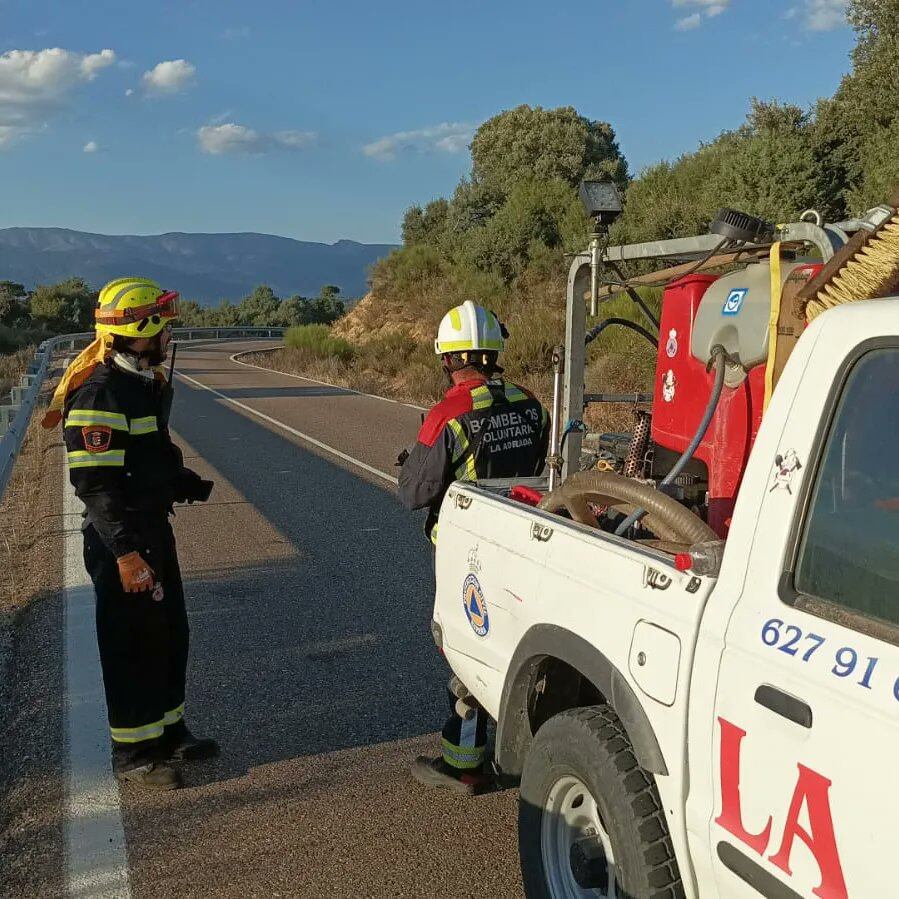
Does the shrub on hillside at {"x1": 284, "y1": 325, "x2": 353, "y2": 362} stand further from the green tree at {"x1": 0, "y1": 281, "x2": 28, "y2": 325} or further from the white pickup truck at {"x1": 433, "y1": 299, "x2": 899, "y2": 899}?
the white pickup truck at {"x1": 433, "y1": 299, "x2": 899, "y2": 899}

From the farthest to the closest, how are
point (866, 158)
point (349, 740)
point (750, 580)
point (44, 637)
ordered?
point (866, 158) < point (44, 637) < point (349, 740) < point (750, 580)

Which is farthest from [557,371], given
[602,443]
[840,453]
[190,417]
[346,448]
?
[190,417]

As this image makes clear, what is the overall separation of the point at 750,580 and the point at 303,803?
2385 millimetres

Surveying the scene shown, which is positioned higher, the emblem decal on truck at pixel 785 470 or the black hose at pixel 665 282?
the black hose at pixel 665 282

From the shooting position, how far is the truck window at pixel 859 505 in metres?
1.84

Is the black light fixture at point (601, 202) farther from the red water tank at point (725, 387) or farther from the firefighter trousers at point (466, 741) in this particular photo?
the firefighter trousers at point (466, 741)

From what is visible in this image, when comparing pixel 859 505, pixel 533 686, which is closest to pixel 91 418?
pixel 533 686

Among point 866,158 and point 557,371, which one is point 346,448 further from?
point 866,158

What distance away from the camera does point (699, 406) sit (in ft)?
11.8

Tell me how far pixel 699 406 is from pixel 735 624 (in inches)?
66.9

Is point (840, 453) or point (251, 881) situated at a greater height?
point (840, 453)

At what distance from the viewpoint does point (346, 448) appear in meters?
13.2

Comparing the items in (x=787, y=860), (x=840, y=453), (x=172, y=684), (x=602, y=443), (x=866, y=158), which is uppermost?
(x=866, y=158)

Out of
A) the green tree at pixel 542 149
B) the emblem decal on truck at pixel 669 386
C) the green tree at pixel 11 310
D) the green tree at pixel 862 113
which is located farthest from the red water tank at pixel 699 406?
the green tree at pixel 11 310
